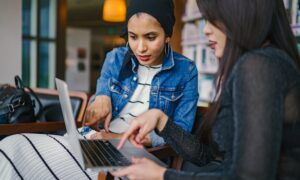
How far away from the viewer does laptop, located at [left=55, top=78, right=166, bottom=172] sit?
85 cm

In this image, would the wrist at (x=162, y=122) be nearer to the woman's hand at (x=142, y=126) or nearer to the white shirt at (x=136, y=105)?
the woman's hand at (x=142, y=126)

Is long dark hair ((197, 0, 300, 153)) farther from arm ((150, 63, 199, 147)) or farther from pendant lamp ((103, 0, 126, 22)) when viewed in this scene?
pendant lamp ((103, 0, 126, 22))

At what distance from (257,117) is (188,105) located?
0.69 metres

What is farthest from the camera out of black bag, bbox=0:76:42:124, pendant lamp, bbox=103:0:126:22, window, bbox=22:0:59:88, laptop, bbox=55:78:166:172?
pendant lamp, bbox=103:0:126:22

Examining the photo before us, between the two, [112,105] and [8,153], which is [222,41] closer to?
[112,105]

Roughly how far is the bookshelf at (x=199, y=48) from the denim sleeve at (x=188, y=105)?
5.70ft

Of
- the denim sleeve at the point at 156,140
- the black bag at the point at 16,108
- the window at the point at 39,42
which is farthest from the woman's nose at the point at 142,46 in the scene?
the window at the point at 39,42

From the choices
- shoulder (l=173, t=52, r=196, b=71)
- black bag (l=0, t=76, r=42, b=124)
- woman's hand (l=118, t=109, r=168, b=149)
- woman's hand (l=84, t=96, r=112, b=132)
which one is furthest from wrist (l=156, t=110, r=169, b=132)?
black bag (l=0, t=76, r=42, b=124)

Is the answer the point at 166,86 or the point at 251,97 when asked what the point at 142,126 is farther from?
the point at 166,86

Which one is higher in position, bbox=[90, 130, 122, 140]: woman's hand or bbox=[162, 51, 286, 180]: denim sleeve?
bbox=[162, 51, 286, 180]: denim sleeve

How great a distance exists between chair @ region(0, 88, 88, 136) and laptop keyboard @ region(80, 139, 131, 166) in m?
0.54

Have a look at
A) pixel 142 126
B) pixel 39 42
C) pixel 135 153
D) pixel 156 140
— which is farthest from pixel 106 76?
pixel 39 42

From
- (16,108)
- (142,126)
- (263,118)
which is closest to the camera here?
(263,118)

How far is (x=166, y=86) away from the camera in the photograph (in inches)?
56.2
